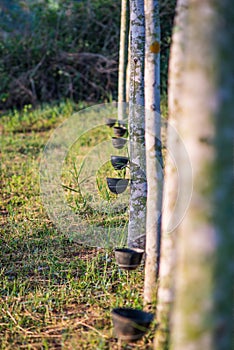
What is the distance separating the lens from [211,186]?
1674 mm

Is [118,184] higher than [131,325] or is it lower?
higher

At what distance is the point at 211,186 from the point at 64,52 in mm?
9804

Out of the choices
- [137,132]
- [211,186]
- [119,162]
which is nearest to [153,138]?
[137,132]

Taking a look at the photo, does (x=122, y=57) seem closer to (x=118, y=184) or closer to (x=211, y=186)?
(x=118, y=184)

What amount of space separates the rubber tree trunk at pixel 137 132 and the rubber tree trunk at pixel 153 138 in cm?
82

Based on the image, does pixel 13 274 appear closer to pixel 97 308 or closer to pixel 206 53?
pixel 97 308

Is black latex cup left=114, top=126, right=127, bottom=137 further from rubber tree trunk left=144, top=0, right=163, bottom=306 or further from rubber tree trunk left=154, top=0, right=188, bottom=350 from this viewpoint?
rubber tree trunk left=154, top=0, right=188, bottom=350

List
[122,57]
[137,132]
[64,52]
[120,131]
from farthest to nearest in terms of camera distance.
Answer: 1. [64,52]
2. [122,57]
3. [120,131]
4. [137,132]

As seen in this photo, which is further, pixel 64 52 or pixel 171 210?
pixel 64 52

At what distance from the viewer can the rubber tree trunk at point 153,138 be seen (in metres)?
2.97

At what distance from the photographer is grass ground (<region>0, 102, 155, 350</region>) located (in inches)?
119

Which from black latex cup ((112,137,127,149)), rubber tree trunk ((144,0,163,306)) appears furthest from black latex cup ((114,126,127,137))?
rubber tree trunk ((144,0,163,306))

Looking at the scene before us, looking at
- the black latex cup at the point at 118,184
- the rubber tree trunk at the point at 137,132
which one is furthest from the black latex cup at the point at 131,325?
the black latex cup at the point at 118,184

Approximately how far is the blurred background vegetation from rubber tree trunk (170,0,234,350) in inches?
365
